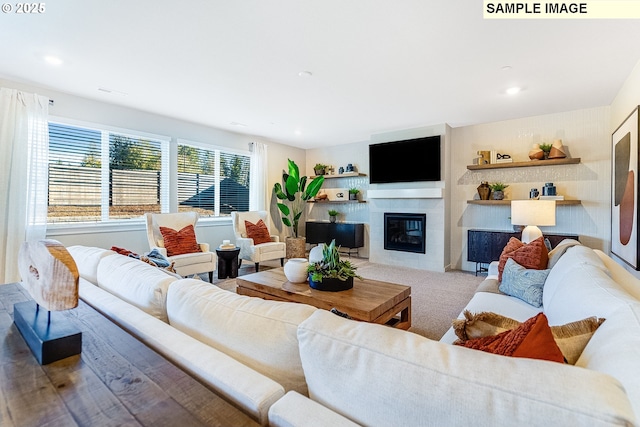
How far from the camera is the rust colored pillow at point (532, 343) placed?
28.5 inches

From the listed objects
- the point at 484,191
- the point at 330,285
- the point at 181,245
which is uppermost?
the point at 484,191

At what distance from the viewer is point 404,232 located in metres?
5.41

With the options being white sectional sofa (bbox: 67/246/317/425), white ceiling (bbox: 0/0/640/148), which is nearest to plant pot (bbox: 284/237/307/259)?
white ceiling (bbox: 0/0/640/148)

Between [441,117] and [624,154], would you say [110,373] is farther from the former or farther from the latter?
[441,117]

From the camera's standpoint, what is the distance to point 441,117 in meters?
4.52

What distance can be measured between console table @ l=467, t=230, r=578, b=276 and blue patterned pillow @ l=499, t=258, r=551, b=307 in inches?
86.0

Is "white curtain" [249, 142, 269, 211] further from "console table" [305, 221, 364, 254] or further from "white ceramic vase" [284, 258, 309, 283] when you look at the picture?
"white ceramic vase" [284, 258, 309, 283]

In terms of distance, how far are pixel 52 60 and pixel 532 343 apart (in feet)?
13.5

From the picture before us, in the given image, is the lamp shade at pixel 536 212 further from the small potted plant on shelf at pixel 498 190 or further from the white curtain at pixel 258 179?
the white curtain at pixel 258 179

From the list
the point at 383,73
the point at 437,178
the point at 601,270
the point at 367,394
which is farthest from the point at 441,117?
the point at 367,394

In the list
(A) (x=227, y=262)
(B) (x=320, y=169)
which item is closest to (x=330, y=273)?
(A) (x=227, y=262)

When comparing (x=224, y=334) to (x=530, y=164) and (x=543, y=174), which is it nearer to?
(x=530, y=164)

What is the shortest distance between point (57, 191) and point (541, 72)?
5.64 m

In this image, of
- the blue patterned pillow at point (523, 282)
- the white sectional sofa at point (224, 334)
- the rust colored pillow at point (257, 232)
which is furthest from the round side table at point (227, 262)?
the blue patterned pillow at point (523, 282)
